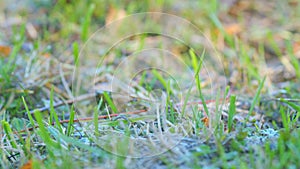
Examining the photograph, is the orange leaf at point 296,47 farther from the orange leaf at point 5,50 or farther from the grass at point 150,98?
the orange leaf at point 5,50

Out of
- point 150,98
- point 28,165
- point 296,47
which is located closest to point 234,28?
point 296,47

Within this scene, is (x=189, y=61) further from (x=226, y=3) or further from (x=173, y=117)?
(x=173, y=117)

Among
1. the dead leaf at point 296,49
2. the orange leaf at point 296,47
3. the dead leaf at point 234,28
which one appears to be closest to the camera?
the dead leaf at point 296,49

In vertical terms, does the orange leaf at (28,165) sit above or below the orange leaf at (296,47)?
below

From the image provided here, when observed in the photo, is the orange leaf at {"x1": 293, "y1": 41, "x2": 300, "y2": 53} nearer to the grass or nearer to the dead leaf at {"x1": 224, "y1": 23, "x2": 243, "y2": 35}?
the grass

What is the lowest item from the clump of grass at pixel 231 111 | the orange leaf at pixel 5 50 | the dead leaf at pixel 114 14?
the clump of grass at pixel 231 111

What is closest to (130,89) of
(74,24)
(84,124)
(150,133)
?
(84,124)

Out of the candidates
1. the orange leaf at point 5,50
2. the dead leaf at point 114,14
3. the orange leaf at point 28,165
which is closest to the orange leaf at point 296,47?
the dead leaf at point 114,14

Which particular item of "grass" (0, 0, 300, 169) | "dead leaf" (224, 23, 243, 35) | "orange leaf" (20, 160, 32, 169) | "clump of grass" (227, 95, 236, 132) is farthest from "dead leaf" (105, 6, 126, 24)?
"orange leaf" (20, 160, 32, 169)
